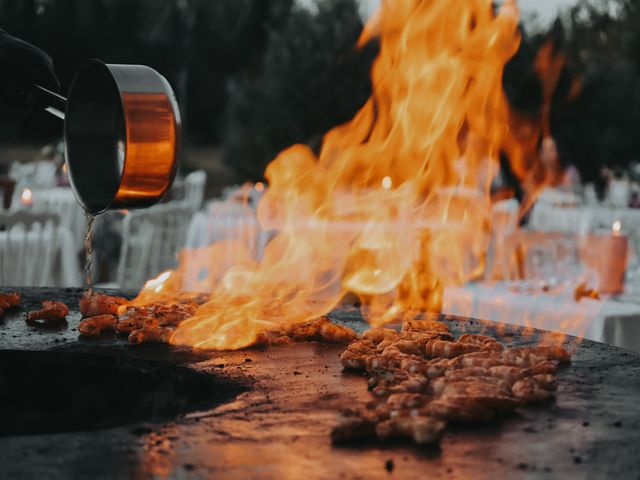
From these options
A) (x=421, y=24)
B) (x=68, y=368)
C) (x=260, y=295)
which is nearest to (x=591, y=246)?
(x=421, y=24)

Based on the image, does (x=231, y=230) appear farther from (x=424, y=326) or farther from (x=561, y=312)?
(x=424, y=326)

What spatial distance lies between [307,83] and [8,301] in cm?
1248

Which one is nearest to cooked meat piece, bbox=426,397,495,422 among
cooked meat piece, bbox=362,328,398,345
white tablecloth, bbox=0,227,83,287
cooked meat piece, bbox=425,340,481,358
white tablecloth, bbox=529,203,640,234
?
cooked meat piece, bbox=425,340,481,358

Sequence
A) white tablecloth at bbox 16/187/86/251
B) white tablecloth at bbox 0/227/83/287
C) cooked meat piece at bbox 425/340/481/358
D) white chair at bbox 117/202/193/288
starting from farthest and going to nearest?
white tablecloth at bbox 16/187/86/251 < white chair at bbox 117/202/193/288 < white tablecloth at bbox 0/227/83/287 < cooked meat piece at bbox 425/340/481/358


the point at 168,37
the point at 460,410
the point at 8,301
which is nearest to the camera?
the point at 460,410

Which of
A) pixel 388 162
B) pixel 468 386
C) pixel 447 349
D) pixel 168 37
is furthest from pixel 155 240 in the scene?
pixel 168 37

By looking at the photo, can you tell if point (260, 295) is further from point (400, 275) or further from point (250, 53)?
point (250, 53)

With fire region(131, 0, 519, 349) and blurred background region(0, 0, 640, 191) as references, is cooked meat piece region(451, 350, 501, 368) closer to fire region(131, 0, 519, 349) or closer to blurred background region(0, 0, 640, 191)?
fire region(131, 0, 519, 349)

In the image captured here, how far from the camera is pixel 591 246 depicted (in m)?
4.70

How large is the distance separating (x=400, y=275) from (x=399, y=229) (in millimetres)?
3689

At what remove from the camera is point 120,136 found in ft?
8.95

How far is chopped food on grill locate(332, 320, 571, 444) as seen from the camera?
5.61 ft

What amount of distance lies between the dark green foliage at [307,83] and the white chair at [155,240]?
22.6 feet

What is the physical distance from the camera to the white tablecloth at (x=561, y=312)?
167 inches
